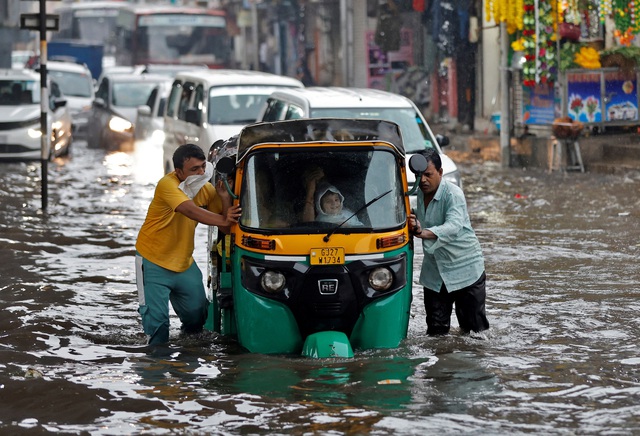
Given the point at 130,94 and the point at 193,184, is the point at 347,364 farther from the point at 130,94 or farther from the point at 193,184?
the point at 130,94

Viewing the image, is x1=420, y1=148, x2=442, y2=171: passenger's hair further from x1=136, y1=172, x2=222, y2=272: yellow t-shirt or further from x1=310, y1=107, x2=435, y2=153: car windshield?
x1=310, y1=107, x2=435, y2=153: car windshield

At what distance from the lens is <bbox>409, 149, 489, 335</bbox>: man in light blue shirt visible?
892 cm

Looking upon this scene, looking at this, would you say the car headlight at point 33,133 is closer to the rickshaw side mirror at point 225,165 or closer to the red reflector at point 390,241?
the rickshaw side mirror at point 225,165

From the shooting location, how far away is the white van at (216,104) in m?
17.6

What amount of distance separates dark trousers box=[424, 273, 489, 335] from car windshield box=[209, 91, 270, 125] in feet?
28.7

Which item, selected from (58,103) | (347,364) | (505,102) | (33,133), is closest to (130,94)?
(58,103)

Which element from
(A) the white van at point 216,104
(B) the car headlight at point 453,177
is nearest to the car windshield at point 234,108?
(A) the white van at point 216,104

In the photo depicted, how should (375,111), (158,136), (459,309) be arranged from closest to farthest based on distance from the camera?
(459,309) < (375,111) < (158,136)

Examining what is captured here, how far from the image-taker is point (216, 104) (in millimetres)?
17953

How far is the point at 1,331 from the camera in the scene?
Answer: 10.1 meters

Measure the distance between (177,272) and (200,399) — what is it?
148cm

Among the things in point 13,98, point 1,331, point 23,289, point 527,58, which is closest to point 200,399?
point 1,331

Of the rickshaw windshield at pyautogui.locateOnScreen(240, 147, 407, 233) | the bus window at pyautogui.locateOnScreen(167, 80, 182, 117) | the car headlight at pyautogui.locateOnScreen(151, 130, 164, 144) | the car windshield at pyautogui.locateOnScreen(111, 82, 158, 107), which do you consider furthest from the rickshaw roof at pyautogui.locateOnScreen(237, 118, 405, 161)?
the car windshield at pyautogui.locateOnScreen(111, 82, 158, 107)

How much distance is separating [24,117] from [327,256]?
A: 641 inches
